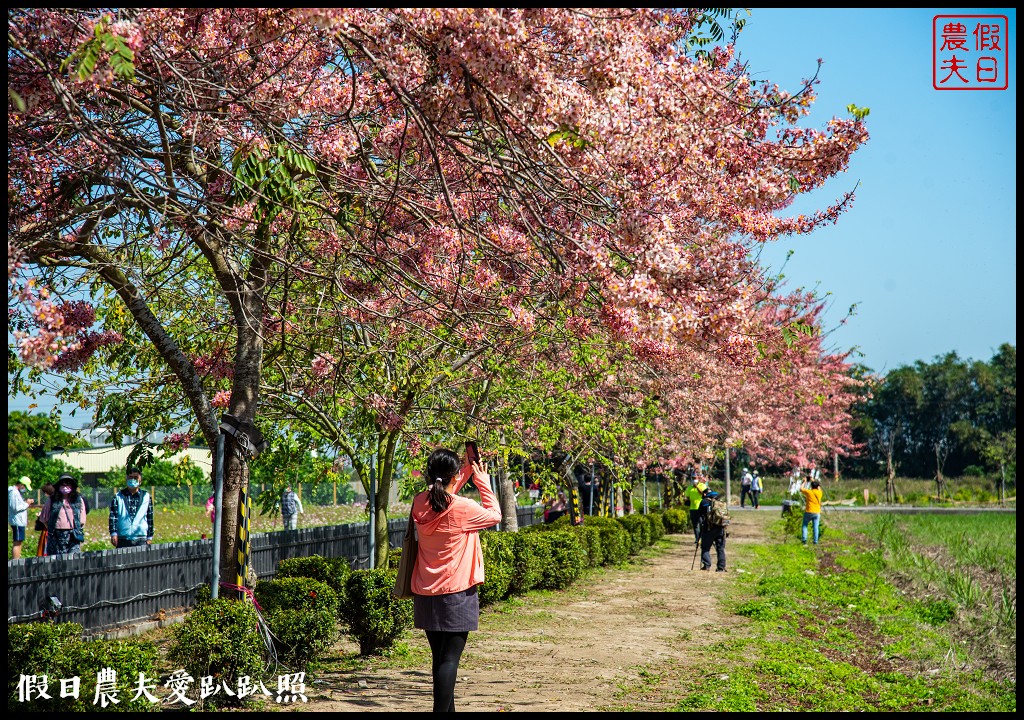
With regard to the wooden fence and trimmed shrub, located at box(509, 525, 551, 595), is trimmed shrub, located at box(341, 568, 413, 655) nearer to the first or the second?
the wooden fence

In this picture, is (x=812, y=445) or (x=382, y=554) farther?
(x=812, y=445)

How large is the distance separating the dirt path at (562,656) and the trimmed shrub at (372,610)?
0.38m

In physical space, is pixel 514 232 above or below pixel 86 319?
above

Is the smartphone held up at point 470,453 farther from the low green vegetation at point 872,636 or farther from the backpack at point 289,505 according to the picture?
the backpack at point 289,505

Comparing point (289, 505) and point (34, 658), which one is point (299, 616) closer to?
point (34, 658)

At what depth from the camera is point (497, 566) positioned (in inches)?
503

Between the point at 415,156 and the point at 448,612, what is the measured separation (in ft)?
11.5

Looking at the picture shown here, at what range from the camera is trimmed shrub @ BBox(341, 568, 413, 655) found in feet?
29.0

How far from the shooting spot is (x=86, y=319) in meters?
6.84

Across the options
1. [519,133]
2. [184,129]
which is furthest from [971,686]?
[184,129]

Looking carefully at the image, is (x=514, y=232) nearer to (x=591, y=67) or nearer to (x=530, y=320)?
Answer: (x=530, y=320)

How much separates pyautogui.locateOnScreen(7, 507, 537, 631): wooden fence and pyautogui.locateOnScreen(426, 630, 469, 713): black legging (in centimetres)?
451

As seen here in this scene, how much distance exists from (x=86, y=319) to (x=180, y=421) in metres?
3.65

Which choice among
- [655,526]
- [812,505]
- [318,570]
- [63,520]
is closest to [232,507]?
[318,570]
